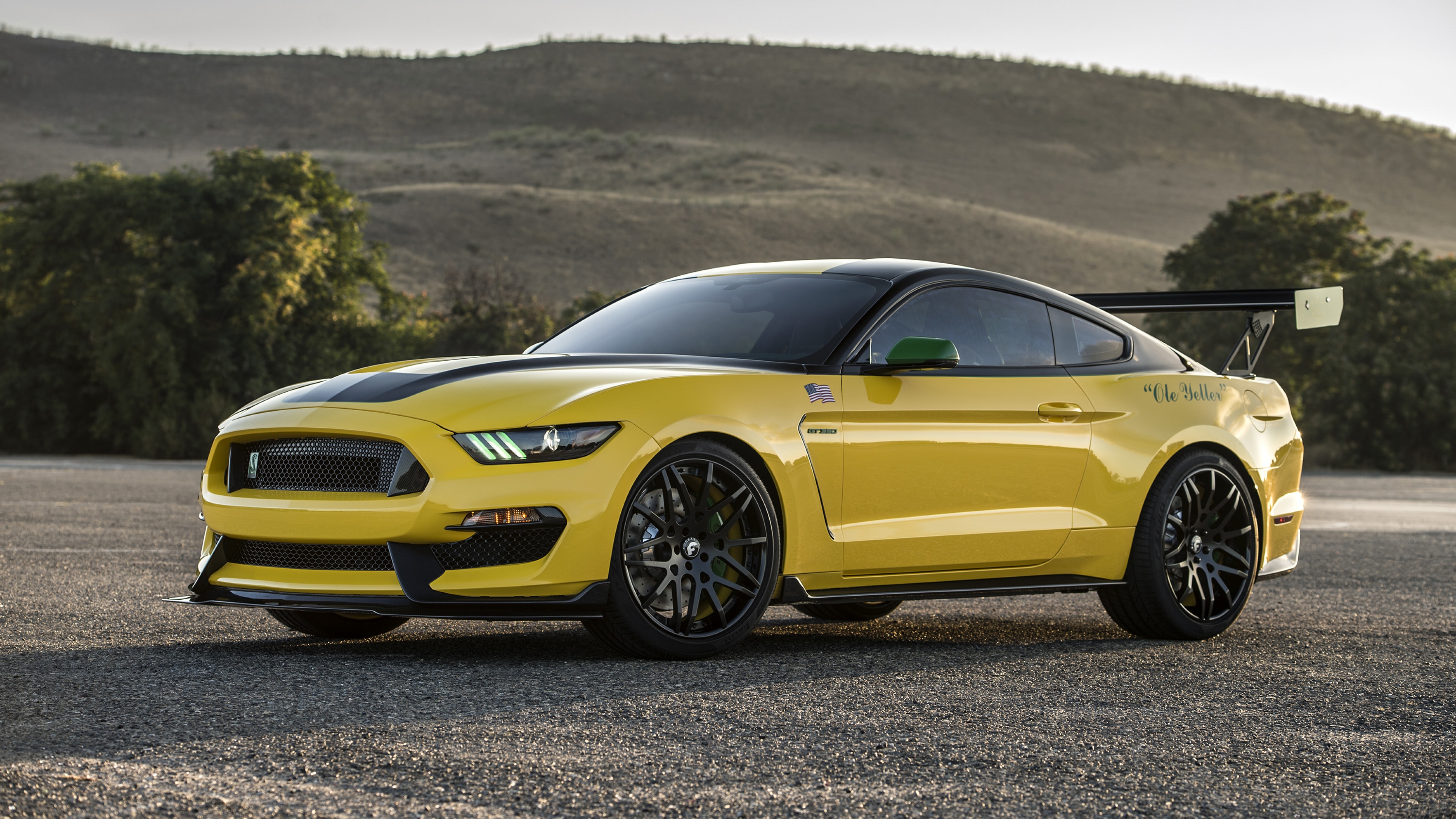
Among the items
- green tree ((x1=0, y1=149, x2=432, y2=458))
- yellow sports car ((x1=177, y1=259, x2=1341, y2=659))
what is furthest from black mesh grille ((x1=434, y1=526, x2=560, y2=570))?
green tree ((x1=0, y1=149, x2=432, y2=458))

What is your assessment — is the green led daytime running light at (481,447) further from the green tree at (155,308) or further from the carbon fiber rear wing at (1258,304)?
the green tree at (155,308)

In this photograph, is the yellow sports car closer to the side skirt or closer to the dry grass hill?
the side skirt

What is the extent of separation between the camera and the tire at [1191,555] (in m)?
7.09

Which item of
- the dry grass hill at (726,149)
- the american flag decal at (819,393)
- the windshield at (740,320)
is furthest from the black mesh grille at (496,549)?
the dry grass hill at (726,149)

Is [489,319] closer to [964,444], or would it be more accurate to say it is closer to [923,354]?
[964,444]

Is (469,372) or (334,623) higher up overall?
(469,372)

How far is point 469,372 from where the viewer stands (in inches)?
229

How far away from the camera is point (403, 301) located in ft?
135

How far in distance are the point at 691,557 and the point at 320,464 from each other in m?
1.40

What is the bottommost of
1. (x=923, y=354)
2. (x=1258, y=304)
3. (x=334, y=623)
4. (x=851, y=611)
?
(x=851, y=611)

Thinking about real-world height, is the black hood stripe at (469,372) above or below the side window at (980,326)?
below

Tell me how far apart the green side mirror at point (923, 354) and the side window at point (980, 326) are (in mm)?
325

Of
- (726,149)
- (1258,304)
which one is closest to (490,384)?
(1258,304)

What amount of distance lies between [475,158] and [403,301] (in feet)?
185
